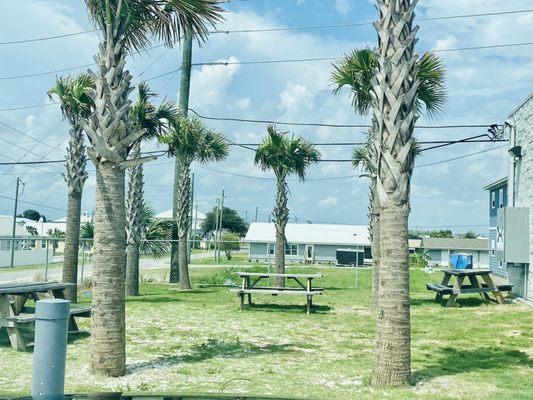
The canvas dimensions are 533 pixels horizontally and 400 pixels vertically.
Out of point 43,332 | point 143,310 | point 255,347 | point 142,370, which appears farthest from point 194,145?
point 43,332

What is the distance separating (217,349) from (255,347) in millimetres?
636

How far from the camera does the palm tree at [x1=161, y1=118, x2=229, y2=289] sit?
67.7ft

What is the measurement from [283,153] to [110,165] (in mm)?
14521

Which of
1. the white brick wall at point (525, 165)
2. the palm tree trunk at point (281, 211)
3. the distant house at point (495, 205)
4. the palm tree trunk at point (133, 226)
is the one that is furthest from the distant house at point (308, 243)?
the white brick wall at point (525, 165)

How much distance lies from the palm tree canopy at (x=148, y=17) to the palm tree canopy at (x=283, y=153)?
40.9ft

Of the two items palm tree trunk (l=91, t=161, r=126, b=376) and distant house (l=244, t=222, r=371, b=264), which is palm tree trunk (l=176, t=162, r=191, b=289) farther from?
distant house (l=244, t=222, r=371, b=264)

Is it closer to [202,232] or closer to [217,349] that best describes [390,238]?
[217,349]

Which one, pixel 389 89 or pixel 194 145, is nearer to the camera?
pixel 389 89

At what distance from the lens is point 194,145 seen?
2095 cm

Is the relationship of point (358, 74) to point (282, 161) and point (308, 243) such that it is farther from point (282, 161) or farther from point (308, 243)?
point (308, 243)

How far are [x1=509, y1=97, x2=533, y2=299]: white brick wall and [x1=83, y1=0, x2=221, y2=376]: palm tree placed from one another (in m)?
11.8

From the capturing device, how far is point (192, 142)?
68.3 feet

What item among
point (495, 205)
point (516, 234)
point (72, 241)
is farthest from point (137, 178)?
point (495, 205)

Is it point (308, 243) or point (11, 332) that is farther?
point (308, 243)
